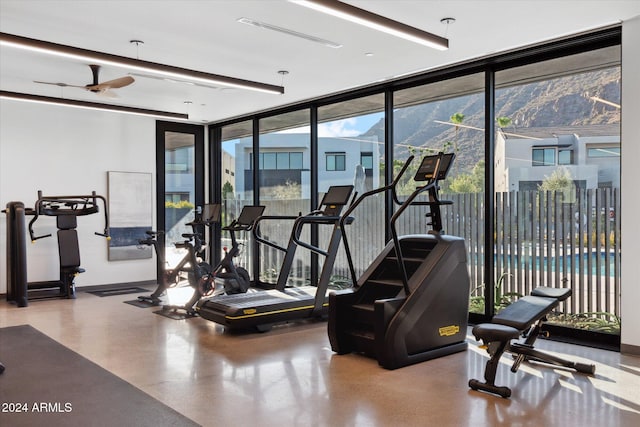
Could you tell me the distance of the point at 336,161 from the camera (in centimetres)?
816

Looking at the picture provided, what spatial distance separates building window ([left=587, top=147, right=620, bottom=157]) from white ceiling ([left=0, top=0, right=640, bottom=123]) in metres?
1.18

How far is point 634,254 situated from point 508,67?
7.91 ft

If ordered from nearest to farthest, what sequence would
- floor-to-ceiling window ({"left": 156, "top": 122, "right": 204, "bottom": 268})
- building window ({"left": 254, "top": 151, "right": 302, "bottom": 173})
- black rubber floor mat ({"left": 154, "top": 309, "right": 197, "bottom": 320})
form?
black rubber floor mat ({"left": 154, "top": 309, "right": 197, "bottom": 320})
building window ({"left": 254, "top": 151, "right": 302, "bottom": 173})
floor-to-ceiling window ({"left": 156, "top": 122, "right": 204, "bottom": 268})

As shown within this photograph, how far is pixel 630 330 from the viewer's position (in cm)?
490

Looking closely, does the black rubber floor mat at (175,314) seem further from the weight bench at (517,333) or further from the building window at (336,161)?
the weight bench at (517,333)

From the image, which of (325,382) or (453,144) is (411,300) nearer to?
(325,382)

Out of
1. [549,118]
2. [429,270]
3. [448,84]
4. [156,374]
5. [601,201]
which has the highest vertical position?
[448,84]

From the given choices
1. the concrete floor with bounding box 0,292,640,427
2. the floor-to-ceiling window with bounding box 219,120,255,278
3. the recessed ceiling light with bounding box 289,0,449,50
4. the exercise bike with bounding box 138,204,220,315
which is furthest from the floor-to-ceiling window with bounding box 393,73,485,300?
the floor-to-ceiling window with bounding box 219,120,255,278

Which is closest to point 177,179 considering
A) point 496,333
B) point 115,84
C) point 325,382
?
point 115,84

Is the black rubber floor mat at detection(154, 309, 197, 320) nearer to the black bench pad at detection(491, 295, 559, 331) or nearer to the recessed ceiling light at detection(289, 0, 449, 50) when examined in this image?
the black bench pad at detection(491, 295, 559, 331)

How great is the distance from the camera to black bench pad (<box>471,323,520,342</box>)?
13.1ft

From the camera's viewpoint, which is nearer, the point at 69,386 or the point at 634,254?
the point at 69,386

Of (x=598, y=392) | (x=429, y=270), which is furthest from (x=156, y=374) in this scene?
(x=598, y=392)

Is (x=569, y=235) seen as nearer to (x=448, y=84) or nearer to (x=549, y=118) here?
(x=549, y=118)
